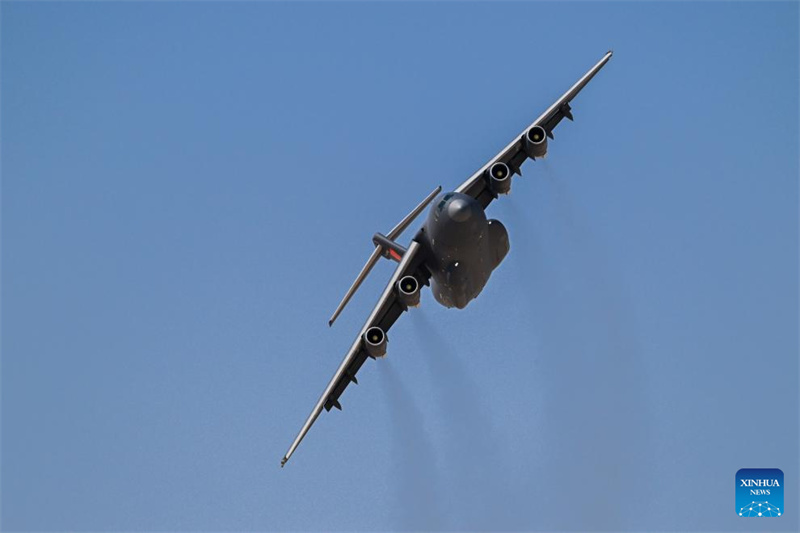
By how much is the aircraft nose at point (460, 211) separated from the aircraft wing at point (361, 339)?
146 inches

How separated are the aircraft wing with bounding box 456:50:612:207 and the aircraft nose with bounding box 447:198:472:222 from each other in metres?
3.29

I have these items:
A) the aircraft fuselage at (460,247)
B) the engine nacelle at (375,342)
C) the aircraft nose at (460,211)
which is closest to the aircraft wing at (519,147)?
the aircraft fuselage at (460,247)

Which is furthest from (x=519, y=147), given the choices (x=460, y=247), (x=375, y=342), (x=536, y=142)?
(x=375, y=342)

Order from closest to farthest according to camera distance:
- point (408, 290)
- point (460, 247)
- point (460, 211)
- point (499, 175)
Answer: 1. point (460, 211)
2. point (460, 247)
3. point (408, 290)
4. point (499, 175)

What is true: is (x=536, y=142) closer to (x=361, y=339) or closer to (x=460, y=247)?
(x=460, y=247)

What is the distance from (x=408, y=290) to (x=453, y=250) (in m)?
2.87

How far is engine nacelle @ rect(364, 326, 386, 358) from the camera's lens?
35656 millimetres

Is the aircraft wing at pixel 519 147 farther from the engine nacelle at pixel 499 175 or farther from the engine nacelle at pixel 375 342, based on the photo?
the engine nacelle at pixel 375 342

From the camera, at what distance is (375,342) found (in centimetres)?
3566

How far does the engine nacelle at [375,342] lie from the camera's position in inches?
1404

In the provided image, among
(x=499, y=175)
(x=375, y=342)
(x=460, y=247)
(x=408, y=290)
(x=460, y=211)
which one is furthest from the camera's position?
(x=499, y=175)

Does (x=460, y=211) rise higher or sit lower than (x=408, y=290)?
higher

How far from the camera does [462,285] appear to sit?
35.3 m

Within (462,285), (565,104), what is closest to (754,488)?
(462,285)
